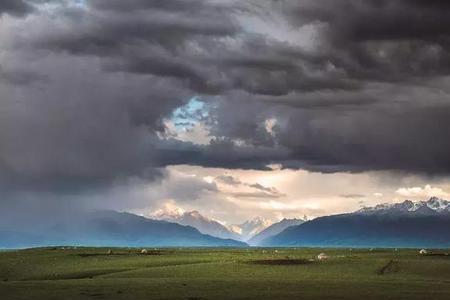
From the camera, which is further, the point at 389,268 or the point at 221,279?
the point at 389,268

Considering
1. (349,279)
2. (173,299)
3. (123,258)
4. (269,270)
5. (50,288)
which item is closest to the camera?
(173,299)

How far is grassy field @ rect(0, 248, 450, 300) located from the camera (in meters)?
83.9

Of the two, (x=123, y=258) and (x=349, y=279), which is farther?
(x=123, y=258)

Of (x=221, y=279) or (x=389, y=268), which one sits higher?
(x=389, y=268)

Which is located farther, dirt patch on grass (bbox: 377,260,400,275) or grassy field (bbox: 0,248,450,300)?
dirt patch on grass (bbox: 377,260,400,275)

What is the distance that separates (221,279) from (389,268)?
42.4m

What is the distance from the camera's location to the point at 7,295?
80.1 meters

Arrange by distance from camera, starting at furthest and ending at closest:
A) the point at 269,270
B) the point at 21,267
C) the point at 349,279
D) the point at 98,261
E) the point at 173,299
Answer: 1. the point at 98,261
2. the point at 21,267
3. the point at 269,270
4. the point at 349,279
5. the point at 173,299

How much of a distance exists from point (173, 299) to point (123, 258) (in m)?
94.0

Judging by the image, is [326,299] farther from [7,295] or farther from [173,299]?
[7,295]

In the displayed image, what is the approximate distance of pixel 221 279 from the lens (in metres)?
108

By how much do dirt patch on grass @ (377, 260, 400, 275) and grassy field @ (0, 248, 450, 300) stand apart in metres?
0.18

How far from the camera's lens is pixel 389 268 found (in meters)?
137

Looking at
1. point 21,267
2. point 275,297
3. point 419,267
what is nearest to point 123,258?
point 21,267
